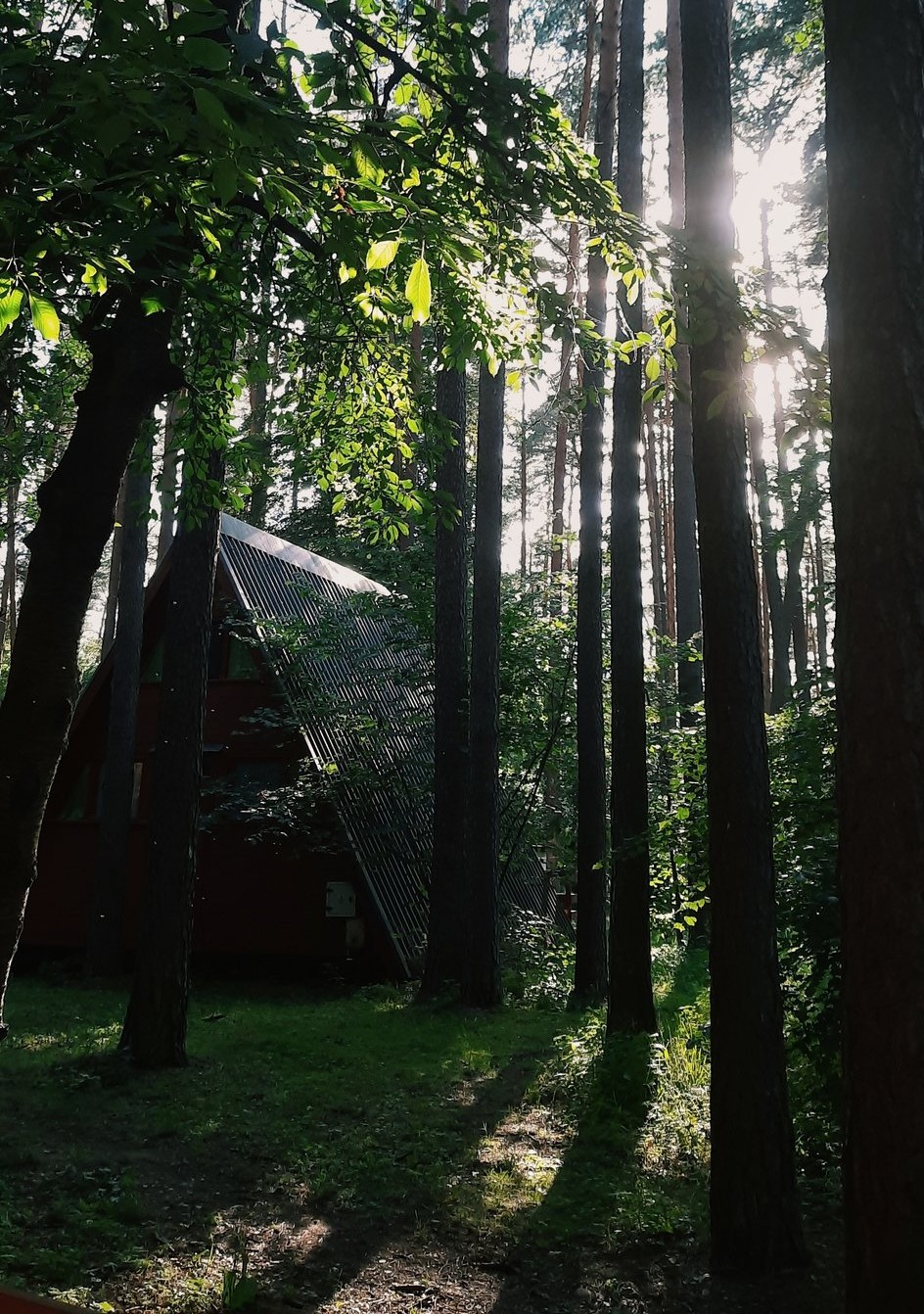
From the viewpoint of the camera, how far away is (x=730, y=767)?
17.2ft

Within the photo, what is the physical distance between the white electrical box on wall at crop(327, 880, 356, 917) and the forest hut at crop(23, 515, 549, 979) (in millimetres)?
24

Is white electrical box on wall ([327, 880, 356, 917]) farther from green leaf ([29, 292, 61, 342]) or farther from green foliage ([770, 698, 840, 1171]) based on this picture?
green leaf ([29, 292, 61, 342])

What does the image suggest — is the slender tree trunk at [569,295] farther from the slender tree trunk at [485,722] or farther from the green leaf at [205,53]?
the green leaf at [205,53]

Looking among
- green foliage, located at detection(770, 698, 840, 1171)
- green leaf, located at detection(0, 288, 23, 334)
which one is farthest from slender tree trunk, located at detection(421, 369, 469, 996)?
green leaf, located at detection(0, 288, 23, 334)

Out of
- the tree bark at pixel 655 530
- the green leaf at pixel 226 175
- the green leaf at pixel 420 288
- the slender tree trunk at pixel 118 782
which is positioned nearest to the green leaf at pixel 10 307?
the green leaf at pixel 226 175

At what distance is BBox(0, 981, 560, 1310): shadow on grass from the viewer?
16.6ft

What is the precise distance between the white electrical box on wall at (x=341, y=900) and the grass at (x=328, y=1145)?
10.3 ft

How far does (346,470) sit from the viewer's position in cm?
744

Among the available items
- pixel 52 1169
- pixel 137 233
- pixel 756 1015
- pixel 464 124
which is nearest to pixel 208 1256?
pixel 52 1169

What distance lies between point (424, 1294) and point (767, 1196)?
164 cm

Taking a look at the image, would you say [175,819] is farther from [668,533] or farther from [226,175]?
[668,533]

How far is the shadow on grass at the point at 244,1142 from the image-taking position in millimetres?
5047

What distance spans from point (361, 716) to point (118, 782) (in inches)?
146

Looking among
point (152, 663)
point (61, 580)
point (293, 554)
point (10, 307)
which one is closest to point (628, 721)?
point (61, 580)
